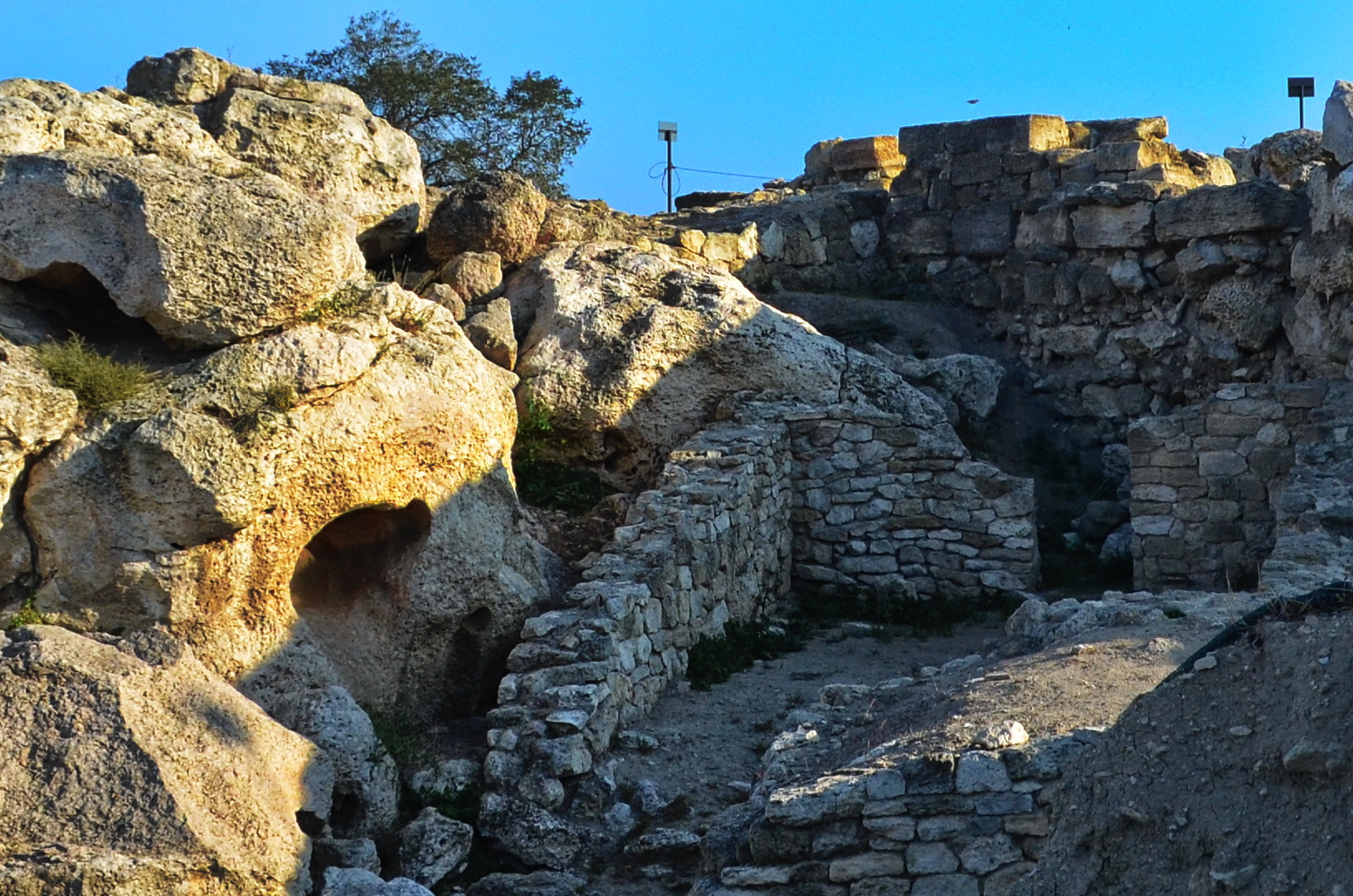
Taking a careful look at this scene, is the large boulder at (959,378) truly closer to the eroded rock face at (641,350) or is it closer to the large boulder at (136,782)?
the eroded rock face at (641,350)

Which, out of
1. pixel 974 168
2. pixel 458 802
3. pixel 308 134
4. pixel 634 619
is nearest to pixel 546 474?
pixel 634 619

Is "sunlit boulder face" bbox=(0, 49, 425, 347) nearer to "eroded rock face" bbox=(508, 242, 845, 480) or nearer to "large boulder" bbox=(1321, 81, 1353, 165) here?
"eroded rock face" bbox=(508, 242, 845, 480)

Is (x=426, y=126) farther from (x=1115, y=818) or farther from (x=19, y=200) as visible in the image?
(x=1115, y=818)

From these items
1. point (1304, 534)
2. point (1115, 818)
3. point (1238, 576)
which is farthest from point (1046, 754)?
point (1238, 576)

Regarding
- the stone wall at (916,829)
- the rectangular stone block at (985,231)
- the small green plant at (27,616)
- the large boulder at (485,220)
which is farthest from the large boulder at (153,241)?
the rectangular stone block at (985,231)

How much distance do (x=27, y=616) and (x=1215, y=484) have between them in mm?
8528

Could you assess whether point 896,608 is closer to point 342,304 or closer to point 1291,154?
point 342,304

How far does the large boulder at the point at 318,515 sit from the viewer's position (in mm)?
8227

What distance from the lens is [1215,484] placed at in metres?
12.5

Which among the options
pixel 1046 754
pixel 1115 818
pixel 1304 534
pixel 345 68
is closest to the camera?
pixel 1115 818

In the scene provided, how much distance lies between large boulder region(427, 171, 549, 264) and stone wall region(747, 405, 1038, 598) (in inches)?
94.0

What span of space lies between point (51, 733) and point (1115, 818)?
4.10 metres

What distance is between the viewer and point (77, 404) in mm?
8336

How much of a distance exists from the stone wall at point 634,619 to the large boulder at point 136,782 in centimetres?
121
